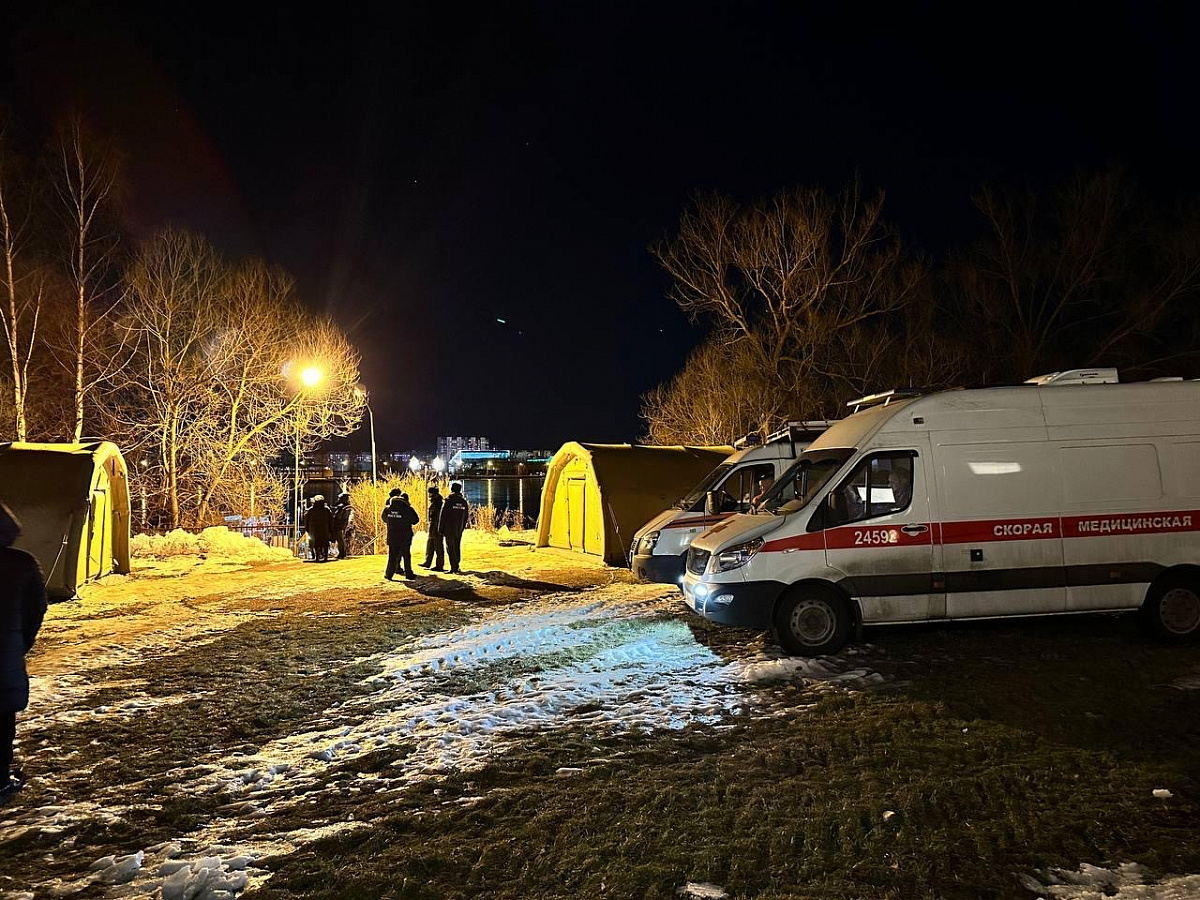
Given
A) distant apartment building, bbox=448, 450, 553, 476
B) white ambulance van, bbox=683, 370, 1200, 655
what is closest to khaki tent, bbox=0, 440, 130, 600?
white ambulance van, bbox=683, 370, 1200, 655

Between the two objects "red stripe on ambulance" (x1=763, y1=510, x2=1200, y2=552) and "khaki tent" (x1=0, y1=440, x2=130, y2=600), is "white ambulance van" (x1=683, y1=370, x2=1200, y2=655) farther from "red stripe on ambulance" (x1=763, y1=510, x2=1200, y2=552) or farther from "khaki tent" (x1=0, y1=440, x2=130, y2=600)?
"khaki tent" (x1=0, y1=440, x2=130, y2=600)

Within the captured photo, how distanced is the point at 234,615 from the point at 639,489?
8.13 metres

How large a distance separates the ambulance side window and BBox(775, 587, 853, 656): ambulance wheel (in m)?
0.74

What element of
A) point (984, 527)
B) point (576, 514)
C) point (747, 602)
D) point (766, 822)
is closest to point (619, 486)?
point (576, 514)

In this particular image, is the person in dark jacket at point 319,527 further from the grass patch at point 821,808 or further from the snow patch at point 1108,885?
the snow patch at point 1108,885

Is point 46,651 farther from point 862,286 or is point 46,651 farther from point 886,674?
point 862,286

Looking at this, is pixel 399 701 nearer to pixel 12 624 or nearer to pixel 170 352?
pixel 12 624

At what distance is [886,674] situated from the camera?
23.2 ft

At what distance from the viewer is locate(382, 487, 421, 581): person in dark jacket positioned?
14.3 metres

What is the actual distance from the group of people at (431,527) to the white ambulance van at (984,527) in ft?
25.6

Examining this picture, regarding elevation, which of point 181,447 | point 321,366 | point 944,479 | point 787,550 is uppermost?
point 321,366

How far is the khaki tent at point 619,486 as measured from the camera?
1612 centimetres

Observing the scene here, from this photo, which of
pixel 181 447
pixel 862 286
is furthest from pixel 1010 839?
pixel 181 447

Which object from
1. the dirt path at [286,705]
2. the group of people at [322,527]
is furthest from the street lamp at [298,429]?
the dirt path at [286,705]
